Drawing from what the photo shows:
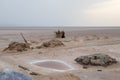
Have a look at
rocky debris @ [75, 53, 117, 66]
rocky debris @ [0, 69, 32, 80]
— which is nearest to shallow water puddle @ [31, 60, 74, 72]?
rocky debris @ [75, 53, 117, 66]

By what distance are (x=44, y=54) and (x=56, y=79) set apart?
7.77 metres

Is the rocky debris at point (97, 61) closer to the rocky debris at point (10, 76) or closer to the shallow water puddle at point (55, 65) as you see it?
the shallow water puddle at point (55, 65)

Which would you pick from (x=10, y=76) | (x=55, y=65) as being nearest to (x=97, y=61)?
(x=55, y=65)

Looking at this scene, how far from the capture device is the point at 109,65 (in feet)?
45.1

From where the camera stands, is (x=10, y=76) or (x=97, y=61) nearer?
(x=10, y=76)

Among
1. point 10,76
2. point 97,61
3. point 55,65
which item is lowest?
point 55,65

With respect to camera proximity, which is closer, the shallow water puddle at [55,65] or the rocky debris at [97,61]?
the shallow water puddle at [55,65]

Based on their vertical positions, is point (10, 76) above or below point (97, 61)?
above

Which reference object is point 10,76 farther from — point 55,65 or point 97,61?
point 97,61

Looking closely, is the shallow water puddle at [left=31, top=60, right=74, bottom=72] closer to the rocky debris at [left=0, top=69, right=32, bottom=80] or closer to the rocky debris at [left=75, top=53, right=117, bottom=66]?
the rocky debris at [left=75, top=53, right=117, bottom=66]

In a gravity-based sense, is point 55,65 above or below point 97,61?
below

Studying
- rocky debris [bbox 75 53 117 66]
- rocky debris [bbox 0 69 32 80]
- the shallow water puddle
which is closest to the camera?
rocky debris [bbox 0 69 32 80]

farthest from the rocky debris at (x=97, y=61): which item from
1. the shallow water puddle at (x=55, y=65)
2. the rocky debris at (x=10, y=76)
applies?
the rocky debris at (x=10, y=76)

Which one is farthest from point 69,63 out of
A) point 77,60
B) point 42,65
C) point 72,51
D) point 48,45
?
point 48,45
